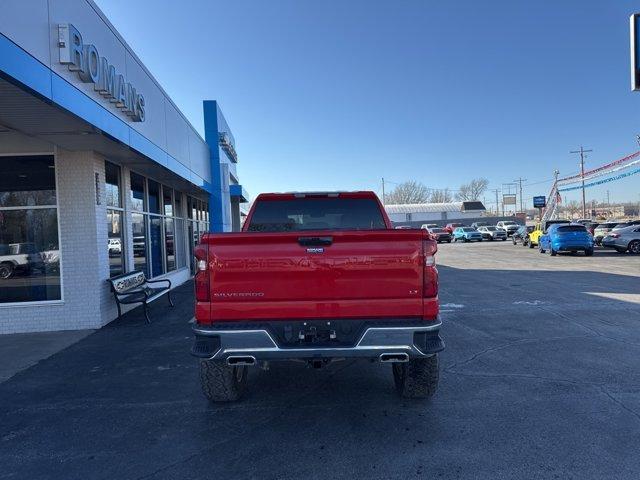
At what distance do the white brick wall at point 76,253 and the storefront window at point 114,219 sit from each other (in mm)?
827

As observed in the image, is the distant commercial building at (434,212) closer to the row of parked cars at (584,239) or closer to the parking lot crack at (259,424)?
the row of parked cars at (584,239)

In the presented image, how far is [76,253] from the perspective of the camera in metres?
8.83

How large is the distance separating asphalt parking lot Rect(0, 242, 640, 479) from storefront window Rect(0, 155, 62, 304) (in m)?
2.23

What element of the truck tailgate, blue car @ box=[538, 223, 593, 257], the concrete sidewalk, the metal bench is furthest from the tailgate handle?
blue car @ box=[538, 223, 593, 257]

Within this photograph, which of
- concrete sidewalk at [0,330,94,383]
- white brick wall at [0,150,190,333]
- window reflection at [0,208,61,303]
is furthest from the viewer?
window reflection at [0,208,61,303]

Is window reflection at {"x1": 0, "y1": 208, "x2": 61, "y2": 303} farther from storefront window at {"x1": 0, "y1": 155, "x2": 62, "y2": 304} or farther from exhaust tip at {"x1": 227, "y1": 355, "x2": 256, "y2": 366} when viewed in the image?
exhaust tip at {"x1": 227, "y1": 355, "x2": 256, "y2": 366}

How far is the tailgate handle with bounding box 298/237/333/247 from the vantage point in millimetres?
3896

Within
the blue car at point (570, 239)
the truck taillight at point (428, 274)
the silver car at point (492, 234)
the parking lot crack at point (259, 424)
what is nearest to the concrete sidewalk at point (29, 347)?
the parking lot crack at point (259, 424)

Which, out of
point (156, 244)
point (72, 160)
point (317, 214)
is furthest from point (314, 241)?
point (156, 244)

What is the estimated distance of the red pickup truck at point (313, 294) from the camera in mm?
3854

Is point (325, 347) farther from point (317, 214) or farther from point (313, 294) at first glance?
point (317, 214)

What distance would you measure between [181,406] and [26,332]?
5.52 meters

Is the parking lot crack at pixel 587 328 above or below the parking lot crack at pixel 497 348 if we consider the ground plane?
below

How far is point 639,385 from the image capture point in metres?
4.99
